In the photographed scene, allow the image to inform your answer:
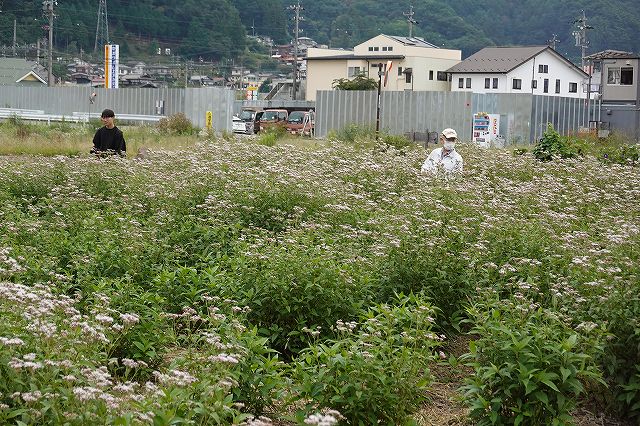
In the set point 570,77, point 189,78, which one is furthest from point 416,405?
point 189,78

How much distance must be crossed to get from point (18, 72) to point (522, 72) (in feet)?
117

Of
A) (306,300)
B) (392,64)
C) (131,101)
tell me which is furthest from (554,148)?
(392,64)

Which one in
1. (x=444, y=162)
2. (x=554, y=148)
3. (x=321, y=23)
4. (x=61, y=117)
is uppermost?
(x=321, y=23)

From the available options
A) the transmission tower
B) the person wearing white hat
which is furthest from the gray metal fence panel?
the transmission tower

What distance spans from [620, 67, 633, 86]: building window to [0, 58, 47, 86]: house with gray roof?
126 ft

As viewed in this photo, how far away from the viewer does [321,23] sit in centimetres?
12244

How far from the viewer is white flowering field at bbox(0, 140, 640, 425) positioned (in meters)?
4.72

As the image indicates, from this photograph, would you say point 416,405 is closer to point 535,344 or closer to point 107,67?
point 535,344

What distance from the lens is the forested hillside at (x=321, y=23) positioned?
301 ft

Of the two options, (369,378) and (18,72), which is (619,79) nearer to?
(18,72)

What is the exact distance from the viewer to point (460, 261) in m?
7.39

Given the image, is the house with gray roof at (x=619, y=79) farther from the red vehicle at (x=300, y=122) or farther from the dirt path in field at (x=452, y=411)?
the dirt path in field at (x=452, y=411)

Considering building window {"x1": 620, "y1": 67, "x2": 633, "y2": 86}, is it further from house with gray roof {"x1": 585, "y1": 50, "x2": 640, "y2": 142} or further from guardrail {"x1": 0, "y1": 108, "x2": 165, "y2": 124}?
guardrail {"x1": 0, "y1": 108, "x2": 165, "y2": 124}

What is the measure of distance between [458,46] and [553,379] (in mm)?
112692
